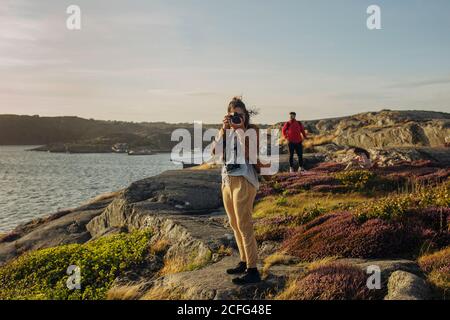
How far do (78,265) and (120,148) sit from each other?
181m

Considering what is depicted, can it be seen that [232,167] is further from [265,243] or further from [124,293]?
[265,243]

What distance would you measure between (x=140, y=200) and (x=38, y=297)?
26.0 feet

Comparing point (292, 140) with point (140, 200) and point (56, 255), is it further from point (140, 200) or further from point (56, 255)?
point (56, 255)

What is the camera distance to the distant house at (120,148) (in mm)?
185375

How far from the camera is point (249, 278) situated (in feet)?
26.4

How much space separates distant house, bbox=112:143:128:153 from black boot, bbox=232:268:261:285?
179 m

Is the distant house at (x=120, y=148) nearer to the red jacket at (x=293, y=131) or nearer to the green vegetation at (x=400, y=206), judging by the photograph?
the red jacket at (x=293, y=131)

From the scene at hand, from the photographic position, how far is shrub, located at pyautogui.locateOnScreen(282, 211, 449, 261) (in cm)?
950

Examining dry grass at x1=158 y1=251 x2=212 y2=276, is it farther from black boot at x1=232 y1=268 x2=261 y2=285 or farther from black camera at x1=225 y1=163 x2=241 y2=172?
black camera at x1=225 y1=163 x2=241 y2=172

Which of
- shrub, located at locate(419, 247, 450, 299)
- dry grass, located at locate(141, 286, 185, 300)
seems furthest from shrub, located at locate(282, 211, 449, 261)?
dry grass, located at locate(141, 286, 185, 300)

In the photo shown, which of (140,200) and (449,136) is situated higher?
(449,136)

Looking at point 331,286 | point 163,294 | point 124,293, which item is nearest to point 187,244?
point 124,293
